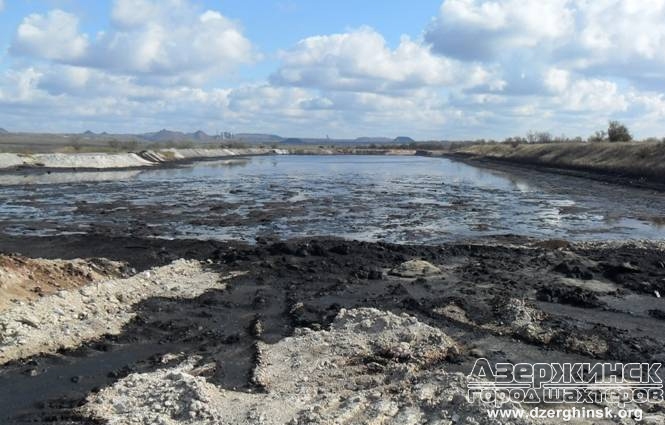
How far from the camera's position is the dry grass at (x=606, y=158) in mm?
52875

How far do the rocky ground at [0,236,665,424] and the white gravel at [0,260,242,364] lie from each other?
0.03 m

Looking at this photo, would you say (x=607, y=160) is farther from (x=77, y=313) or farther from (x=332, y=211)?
(x=77, y=313)

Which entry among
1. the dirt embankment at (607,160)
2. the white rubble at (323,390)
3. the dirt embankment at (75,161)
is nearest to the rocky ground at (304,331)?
the white rubble at (323,390)

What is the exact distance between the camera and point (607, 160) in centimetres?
6366

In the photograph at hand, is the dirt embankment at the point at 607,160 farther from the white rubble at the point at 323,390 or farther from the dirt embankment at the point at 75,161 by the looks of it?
the dirt embankment at the point at 75,161

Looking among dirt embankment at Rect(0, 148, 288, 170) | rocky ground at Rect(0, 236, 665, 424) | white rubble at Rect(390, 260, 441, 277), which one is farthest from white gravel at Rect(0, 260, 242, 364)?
dirt embankment at Rect(0, 148, 288, 170)

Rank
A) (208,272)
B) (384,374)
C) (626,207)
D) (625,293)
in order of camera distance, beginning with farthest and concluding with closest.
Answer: (626,207) < (208,272) < (625,293) < (384,374)

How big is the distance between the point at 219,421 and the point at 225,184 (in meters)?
45.3

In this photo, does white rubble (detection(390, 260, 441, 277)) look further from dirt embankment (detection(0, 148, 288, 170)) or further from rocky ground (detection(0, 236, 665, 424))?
dirt embankment (detection(0, 148, 288, 170))

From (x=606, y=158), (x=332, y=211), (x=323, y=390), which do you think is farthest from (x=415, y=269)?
(x=606, y=158)

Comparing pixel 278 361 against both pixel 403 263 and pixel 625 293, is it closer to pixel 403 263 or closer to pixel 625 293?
pixel 403 263

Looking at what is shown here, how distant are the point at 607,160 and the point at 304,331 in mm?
61965

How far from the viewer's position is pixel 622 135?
82688 mm

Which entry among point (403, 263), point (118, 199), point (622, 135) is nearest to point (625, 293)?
point (403, 263)
